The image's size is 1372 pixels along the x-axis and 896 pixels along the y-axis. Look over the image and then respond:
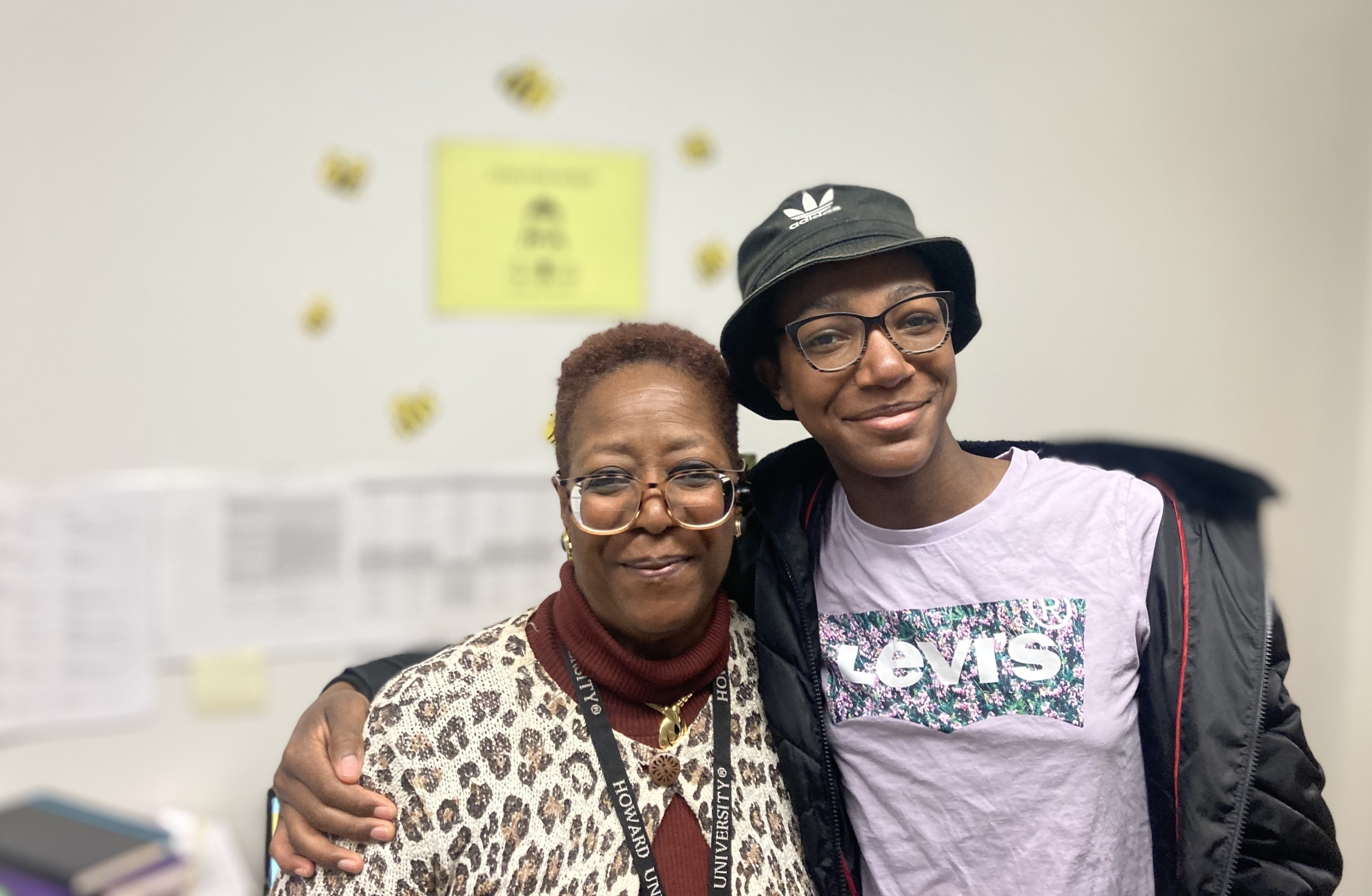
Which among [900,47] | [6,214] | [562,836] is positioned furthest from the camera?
[900,47]

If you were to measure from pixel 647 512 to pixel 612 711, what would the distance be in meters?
0.22

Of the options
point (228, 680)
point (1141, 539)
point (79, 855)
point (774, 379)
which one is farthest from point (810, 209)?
point (79, 855)

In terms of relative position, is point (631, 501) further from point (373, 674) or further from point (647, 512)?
point (373, 674)

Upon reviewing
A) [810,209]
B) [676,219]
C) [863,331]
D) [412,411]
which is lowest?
[412,411]

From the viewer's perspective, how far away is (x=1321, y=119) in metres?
2.10

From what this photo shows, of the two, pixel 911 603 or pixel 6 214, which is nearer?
pixel 911 603

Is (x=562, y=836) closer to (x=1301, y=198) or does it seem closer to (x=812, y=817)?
(x=812, y=817)

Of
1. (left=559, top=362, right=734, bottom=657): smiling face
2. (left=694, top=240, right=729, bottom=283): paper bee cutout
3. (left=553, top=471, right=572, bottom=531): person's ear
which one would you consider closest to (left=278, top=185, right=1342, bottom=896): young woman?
(left=559, top=362, right=734, bottom=657): smiling face

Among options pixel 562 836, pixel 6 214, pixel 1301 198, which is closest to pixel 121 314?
pixel 6 214

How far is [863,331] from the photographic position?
99 centimetres

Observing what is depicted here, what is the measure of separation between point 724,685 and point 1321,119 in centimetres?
194

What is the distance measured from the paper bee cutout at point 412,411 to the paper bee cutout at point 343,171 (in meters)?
0.34

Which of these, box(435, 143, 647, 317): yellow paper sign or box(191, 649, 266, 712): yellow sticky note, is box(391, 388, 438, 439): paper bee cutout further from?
box(191, 649, 266, 712): yellow sticky note

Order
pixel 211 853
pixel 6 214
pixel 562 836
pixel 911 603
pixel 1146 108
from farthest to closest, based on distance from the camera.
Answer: pixel 1146 108
pixel 211 853
pixel 6 214
pixel 911 603
pixel 562 836
